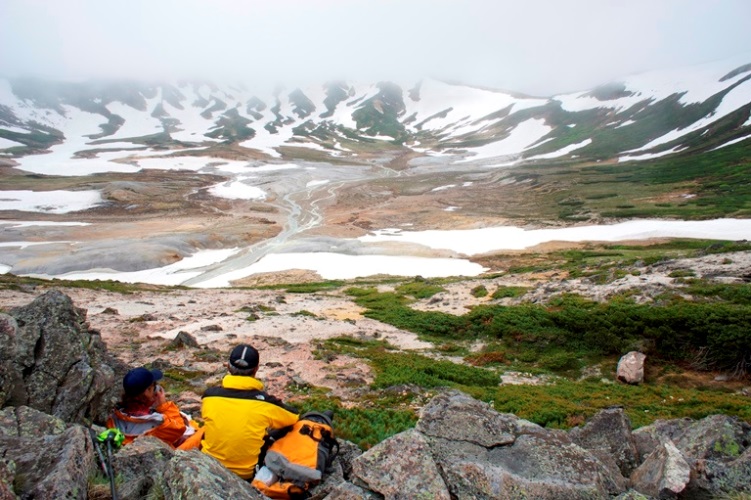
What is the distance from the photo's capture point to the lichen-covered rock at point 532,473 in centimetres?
507

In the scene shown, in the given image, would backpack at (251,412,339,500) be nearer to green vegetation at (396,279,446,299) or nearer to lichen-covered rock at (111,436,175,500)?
lichen-covered rock at (111,436,175,500)

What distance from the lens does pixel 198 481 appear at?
171 inches

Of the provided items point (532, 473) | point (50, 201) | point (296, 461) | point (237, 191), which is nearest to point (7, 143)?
point (50, 201)

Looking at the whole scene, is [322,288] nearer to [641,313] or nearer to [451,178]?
[641,313]

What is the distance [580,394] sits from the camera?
14.8m

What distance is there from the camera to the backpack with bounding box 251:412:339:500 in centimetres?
531

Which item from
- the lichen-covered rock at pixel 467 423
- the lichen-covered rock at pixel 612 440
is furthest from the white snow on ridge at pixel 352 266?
the lichen-covered rock at pixel 467 423

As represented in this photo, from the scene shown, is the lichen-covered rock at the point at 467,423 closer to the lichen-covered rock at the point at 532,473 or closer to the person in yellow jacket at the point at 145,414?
the lichen-covered rock at the point at 532,473

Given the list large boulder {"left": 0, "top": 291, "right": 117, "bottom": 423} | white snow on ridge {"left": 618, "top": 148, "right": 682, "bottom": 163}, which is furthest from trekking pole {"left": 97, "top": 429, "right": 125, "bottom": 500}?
white snow on ridge {"left": 618, "top": 148, "right": 682, "bottom": 163}

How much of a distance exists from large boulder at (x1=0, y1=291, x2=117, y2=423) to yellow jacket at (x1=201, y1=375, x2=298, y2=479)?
280 centimetres

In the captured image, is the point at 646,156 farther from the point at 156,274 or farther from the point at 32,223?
the point at 32,223

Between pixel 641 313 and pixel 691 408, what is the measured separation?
7504mm

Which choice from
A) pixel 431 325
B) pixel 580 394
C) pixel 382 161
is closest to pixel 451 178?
pixel 382 161

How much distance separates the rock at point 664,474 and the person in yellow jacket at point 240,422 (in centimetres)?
463
